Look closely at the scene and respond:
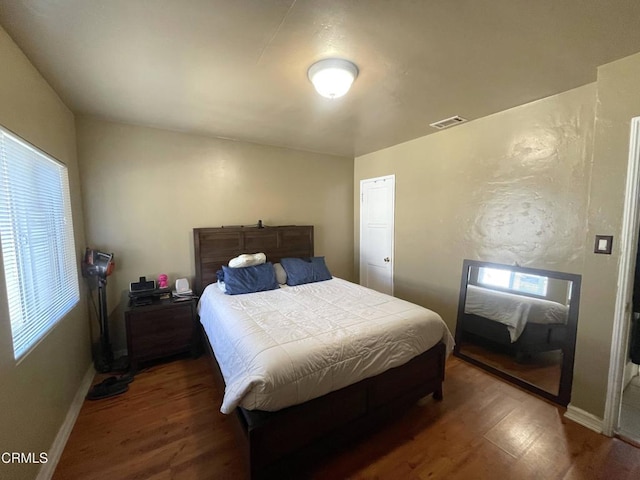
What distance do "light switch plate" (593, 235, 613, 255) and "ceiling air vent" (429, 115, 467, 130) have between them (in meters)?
1.58

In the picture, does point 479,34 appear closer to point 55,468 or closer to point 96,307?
point 55,468

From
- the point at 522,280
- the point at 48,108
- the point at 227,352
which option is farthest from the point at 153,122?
the point at 522,280

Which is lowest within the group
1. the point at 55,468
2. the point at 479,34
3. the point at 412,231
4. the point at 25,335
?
the point at 55,468

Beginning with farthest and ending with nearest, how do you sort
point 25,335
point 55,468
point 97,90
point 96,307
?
point 96,307 → point 97,90 → point 55,468 → point 25,335

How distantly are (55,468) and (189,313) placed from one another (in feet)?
4.49

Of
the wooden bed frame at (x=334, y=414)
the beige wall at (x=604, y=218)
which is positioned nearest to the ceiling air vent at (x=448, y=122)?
the beige wall at (x=604, y=218)

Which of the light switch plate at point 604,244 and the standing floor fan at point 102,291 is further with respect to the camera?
the standing floor fan at point 102,291

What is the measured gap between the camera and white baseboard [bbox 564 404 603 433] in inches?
73.8

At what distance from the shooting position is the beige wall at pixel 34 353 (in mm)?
1251

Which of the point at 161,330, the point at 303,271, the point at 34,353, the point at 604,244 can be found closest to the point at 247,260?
the point at 303,271

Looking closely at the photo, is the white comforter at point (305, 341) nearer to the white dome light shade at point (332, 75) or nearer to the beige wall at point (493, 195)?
the beige wall at point (493, 195)

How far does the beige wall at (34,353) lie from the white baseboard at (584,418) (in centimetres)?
345

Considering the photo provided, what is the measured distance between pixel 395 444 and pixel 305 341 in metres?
0.95

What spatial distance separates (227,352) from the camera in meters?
1.83
